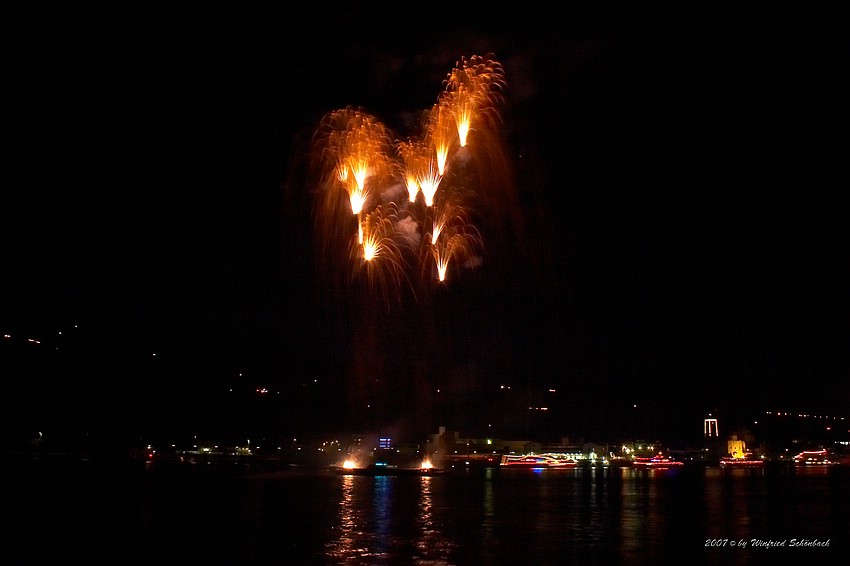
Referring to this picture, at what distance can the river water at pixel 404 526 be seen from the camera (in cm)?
1348

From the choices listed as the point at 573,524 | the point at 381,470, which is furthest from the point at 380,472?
the point at 573,524

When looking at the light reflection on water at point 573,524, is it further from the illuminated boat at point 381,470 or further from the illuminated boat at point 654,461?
the illuminated boat at point 654,461

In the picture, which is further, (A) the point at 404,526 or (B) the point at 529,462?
(B) the point at 529,462

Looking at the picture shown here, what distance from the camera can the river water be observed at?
13.5 m

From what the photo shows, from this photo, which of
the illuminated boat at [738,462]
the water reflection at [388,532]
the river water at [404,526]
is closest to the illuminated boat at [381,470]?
the river water at [404,526]

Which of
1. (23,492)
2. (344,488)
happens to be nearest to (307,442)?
(344,488)

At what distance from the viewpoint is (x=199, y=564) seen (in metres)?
12.5

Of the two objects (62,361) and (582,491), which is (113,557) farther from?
(62,361)

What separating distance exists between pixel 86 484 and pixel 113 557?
1918 centimetres

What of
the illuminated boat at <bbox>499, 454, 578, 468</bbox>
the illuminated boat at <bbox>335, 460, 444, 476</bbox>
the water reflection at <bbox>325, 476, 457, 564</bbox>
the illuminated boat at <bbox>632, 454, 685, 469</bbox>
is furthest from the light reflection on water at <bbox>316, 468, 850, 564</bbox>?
the illuminated boat at <bbox>632, 454, 685, 469</bbox>

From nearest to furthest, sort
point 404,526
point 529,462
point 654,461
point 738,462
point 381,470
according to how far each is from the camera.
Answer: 1. point 404,526
2. point 381,470
3. point 529,462
4. point 654,461
5. point 738,462

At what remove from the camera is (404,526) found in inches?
695

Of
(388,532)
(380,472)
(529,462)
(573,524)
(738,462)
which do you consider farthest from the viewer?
(738,462)

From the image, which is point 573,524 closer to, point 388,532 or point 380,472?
point 388,532
